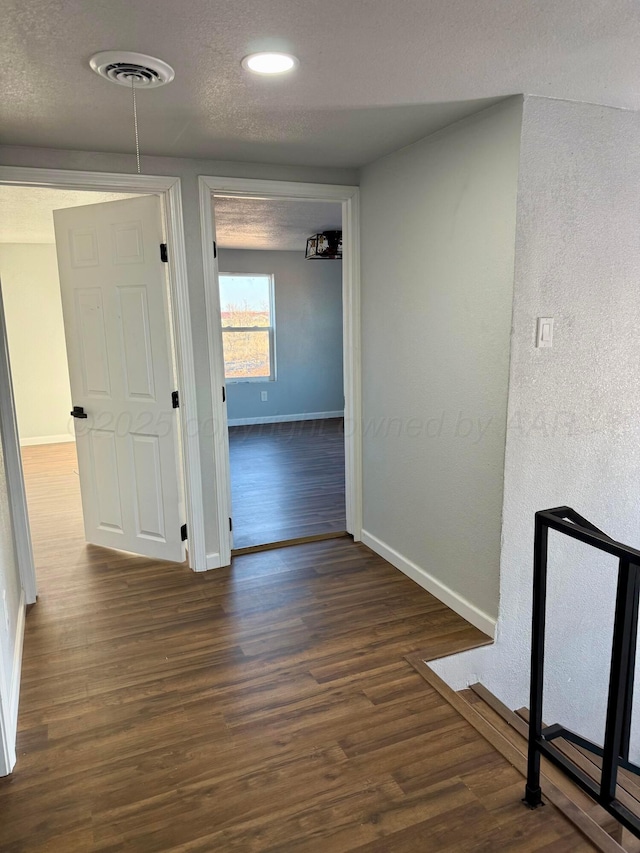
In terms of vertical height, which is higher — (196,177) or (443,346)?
(196,177)

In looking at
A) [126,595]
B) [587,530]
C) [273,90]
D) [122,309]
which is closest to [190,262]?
[122,309]

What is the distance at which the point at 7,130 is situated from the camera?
8.05 ft

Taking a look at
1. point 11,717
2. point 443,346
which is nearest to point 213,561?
point 11,717

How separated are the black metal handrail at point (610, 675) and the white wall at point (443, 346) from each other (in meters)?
0.89

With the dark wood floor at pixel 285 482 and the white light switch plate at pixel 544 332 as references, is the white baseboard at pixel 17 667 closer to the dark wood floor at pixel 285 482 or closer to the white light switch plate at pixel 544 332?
the dark wood floor at pixel 285 482

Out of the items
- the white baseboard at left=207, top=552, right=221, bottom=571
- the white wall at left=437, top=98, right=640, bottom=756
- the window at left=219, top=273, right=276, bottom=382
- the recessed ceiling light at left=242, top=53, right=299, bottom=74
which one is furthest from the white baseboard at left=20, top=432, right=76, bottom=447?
the recessed ceiling light at left=242, top=53, right=299, bottom=74

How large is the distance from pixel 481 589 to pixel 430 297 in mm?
1428

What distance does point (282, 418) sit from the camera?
26.8 feet

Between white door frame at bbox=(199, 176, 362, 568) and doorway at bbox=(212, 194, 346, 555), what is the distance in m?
1.91

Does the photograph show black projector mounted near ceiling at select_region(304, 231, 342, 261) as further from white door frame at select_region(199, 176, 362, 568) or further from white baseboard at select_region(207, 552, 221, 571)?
white baseboard at select_region(207, 552, 221, 571)

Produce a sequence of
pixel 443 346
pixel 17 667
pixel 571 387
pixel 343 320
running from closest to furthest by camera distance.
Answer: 1. pixel 17 667
2. pixel 571 387
3. pixel 443 346
4. pixel 343 320

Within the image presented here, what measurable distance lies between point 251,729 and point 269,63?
227 centimetres

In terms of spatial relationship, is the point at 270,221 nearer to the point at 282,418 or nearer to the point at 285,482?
the point at 285,482

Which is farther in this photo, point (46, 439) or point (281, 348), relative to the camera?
point (281, 348)
